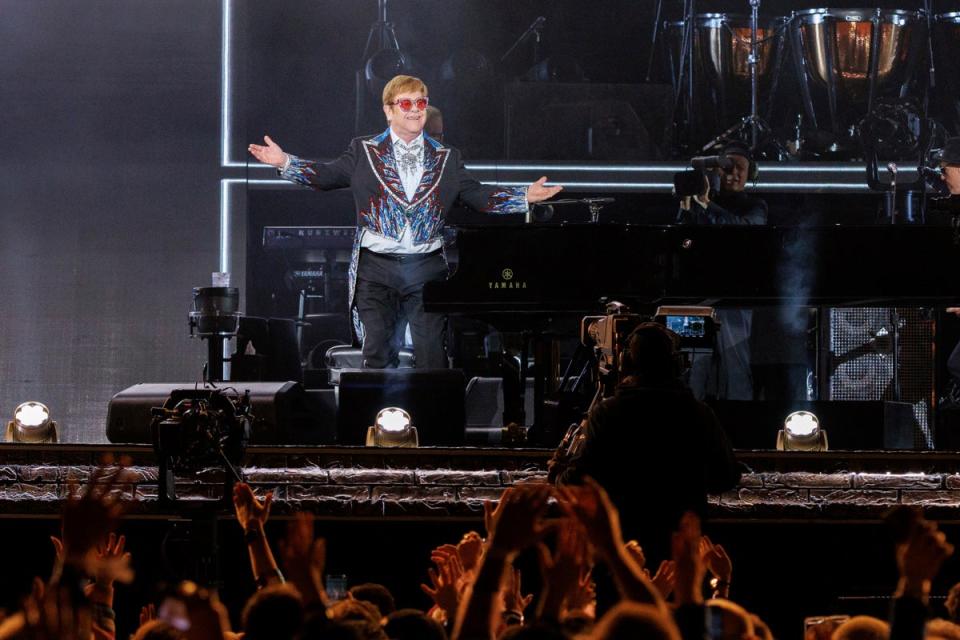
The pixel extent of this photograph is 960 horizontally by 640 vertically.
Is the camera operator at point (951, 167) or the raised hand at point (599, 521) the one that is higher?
the camera operator at point (951, 167)

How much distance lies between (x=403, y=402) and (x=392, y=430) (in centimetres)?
21

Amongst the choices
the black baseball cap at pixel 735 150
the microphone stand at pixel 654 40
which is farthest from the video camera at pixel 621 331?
the microphone stand at pixel 654 40

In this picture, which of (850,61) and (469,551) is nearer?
(469,551)

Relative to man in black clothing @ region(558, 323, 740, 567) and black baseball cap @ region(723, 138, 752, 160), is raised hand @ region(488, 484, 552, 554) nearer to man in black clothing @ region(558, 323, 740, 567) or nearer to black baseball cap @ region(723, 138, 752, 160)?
man in black clothing @ region(558, 323, 740, 567)

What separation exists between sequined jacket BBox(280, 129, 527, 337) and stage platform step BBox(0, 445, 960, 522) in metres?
1.56

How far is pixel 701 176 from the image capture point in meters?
7.14

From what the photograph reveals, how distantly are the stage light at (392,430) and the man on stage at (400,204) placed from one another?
0.82m

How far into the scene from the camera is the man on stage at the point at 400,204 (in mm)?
6258

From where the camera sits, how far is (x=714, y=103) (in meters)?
8.73

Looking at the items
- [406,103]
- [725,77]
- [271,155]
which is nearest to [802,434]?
[406,103]

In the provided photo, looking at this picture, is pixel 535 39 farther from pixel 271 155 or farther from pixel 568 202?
pixel 271 155

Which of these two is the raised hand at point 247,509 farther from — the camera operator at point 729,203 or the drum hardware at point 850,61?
the drum hardware at point 850,61

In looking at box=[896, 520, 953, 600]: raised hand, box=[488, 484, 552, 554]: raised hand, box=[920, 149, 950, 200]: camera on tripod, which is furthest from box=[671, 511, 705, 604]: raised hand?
box=[920, 149, 950, 200]: camera on tripod

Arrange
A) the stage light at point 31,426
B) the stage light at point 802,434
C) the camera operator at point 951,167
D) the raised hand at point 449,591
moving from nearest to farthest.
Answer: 1. the raised hand at point 449,591
2. the stage light at point 802,434
3. the stage light at point 31,426
4. the camera operator at point 951,167
